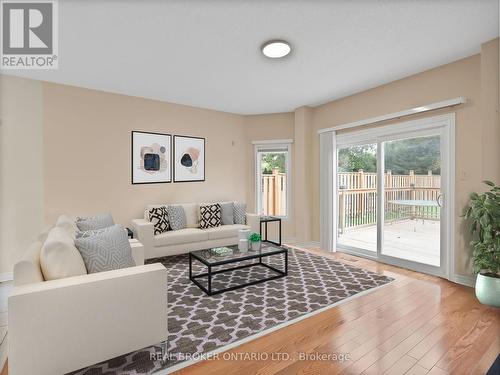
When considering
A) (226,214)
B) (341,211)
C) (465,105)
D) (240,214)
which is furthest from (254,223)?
(465,105)

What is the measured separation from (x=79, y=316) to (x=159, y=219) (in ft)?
8.78

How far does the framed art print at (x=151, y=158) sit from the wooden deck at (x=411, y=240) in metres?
3.54

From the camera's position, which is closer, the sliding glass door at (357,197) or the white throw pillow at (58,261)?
the white throw pillow at (58,261)

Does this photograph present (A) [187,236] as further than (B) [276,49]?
Yes

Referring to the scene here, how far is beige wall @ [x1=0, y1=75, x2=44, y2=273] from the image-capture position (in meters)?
3.33

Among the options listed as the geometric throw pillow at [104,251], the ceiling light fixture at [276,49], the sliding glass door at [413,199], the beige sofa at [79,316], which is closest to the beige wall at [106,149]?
the geometric throw pillow at [104,251]

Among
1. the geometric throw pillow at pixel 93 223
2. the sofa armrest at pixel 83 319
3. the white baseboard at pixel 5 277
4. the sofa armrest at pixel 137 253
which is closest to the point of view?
the sofa armrest at pixel 83 319

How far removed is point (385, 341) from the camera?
2035 mm

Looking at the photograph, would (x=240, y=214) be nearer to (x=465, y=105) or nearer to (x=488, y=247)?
(x=488, y=247)

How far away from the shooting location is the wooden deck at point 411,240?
3500 mm

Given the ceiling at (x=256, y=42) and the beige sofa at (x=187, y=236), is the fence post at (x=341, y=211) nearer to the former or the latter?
the beige sofa at (x=187, y=236)

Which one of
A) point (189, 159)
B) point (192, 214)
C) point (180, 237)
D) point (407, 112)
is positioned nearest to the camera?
point (407, 112)

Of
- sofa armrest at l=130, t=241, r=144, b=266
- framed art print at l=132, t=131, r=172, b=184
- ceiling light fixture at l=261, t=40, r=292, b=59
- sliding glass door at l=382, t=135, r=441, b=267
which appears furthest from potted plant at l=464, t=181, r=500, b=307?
framed art print at l=132, t=131, r=172, b=184

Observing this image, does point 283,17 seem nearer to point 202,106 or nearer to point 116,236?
point 116,236
